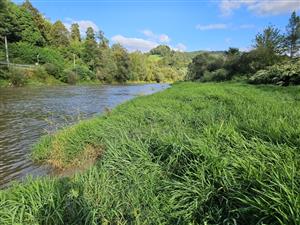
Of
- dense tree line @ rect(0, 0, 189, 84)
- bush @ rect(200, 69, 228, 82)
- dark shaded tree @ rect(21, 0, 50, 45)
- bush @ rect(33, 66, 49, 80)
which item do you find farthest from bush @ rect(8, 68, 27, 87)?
bush @ rect(200, 69, 228, 82)

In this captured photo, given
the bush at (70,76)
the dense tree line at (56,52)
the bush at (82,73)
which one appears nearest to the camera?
the dense tree line at (56,52)

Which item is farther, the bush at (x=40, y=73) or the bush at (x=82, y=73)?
the bush at (x=82, y=73)

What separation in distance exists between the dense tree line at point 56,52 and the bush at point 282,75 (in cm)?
2968

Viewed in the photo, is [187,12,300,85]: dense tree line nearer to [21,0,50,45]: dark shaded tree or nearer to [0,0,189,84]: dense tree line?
[0,0,189,84]: dense tree line

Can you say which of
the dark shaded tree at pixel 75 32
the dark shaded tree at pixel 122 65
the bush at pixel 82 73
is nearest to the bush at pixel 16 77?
the bush at pixel 82 73

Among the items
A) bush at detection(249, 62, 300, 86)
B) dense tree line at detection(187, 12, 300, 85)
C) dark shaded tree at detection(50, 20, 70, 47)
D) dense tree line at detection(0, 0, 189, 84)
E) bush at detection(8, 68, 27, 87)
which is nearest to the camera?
bush at detection(249, 62, 300, 86)

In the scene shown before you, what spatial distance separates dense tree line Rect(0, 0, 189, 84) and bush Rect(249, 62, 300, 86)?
2968 cm

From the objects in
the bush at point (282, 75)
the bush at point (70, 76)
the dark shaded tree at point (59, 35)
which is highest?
the dark shaded tree at point (59, 35)

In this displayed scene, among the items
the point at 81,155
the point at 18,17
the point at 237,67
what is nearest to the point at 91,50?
the point at 18,17

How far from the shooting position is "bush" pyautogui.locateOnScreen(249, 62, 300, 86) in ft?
67.4

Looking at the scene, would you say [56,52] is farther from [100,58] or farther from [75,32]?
[75,32]

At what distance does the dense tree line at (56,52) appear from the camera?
4761 cm

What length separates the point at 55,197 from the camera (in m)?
3.72

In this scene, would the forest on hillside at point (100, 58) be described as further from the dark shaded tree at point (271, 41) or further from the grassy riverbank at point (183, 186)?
the grassy riverbank at point (183, 186)
